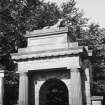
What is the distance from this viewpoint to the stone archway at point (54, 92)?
2434cm

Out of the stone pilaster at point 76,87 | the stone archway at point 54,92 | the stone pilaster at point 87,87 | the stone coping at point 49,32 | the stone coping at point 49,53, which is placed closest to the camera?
the stone pilaster at point 76,87

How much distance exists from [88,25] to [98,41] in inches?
176

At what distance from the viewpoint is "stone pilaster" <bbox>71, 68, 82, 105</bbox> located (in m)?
20.7

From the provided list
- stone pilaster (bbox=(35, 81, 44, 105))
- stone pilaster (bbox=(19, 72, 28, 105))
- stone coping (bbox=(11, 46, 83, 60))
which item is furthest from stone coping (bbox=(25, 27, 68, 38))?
stone pilaster (bbox=(35, 81, 44, 105))

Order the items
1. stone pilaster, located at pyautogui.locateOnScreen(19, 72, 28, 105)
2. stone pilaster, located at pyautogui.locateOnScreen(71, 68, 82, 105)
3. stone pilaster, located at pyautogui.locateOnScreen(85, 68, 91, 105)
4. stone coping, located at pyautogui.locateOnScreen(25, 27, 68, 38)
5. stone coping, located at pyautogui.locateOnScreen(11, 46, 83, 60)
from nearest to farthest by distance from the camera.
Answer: stone pilaster, located at pyautogui.locateOnScreen(71, 68, 82, 105) < stone coping, located at pyautogui.locateOnScreen(11, 46, 83, 60) < stone pilaster, located at pyautogui.locateOnScreen(19, 72, 28, 105) < stone pilaster, located at pyautogui.locateOnScreen(85, 68, 91, 105) < stone coping, located at pyautogui.locateOnScreen(25, 27, 68, 38)

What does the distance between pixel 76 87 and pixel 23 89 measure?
470 centimetres

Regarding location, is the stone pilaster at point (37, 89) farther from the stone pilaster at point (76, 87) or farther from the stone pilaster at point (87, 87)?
the stone pilaster at point (87, 87)

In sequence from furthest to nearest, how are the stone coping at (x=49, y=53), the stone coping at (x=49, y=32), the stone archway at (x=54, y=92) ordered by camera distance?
the stone archway at (x=54, y=92)
the stone coping at (x=49, y=32)
the stone coping at (x=49, y=53)

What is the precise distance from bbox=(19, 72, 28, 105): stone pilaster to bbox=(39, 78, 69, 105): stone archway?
2314 mm

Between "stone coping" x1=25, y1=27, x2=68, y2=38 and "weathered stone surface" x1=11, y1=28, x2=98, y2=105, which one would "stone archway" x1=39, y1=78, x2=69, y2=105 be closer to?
"weathered stone surface" x1=11, y1=28, x2=98, y2=105

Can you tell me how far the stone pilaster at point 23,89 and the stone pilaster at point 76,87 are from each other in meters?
4.10

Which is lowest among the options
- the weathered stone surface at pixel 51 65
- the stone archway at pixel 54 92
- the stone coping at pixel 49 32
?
the stone archway at pixel 54 92

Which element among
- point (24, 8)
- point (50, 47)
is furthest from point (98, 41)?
point (50, 47)

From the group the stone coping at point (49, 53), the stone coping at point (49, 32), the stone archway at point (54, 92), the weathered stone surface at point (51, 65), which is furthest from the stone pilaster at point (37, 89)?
the stone coping at point (49, 32)
